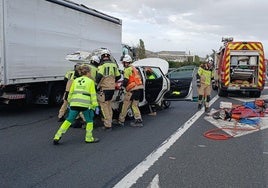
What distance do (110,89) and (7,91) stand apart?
332cm

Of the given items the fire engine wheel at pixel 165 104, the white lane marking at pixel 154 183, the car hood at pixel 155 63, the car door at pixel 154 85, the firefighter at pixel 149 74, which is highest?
the car hood at pixel 155 63

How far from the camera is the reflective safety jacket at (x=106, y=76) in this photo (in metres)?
9.23

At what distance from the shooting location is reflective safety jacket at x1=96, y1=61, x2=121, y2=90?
30.3 ft

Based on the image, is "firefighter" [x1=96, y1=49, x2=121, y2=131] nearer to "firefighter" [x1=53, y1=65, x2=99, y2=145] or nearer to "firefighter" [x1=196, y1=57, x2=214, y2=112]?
"firefighter" [x1=53, y1=65, x2=99, y2=145]

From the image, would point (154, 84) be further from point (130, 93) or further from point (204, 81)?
point (204, 81)

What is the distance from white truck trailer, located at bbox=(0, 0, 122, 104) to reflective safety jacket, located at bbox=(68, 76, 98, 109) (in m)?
3.32

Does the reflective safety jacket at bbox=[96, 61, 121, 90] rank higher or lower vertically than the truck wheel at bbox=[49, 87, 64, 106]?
higher

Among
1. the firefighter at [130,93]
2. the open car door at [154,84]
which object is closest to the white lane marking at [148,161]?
the firefighter at [130,93]

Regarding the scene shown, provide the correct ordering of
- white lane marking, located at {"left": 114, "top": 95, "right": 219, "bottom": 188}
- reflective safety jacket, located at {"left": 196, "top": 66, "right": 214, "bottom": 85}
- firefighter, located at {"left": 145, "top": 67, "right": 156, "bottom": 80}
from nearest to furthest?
white lane marking, located at {"left": 114, "top": 95, "right": 219, "bottom": 188} → firefighter, located at {"left": 145, "top": 67, "right": 156, "bottom": 80} → reflective safety jacket, located at {"left": 196, "top": 66, "right": 214, "bottom": 85}

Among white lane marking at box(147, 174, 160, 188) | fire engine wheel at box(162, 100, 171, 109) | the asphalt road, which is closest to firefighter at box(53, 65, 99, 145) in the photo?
the asphalt road

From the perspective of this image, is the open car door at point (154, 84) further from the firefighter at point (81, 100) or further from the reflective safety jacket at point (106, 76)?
the firefighter at point (81, 100)

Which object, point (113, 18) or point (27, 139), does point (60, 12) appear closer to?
point (113, 18)

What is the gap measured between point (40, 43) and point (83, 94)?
15.2 feet

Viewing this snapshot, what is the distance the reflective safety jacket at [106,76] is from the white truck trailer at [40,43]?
265 cm
